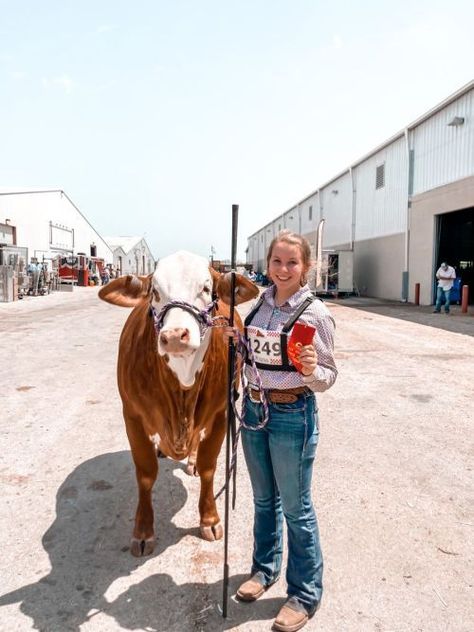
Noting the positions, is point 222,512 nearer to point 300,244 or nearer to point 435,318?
point 300,244

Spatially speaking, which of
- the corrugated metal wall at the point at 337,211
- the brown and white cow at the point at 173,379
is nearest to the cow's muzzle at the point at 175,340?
the brown and white cow at the point at 173,379

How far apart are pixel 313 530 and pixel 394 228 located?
22719 mm

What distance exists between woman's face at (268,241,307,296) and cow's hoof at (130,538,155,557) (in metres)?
1.72

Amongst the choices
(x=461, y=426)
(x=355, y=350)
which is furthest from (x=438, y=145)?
(x=461, y=426)

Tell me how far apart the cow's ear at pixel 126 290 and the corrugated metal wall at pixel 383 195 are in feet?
69.4

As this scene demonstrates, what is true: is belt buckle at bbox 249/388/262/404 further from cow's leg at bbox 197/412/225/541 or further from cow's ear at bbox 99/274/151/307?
cow's ear at bbox 99/274/151/307

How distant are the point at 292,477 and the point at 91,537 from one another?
4.93ft

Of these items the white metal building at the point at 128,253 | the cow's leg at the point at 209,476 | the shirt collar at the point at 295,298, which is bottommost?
the cow's leg at the point at 209,476

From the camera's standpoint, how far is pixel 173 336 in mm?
2242

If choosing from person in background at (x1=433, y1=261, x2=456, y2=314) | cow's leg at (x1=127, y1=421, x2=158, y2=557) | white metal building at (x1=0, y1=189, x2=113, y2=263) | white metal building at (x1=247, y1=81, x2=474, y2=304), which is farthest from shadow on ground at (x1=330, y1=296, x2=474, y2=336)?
white metal building at (x1=0, y1=189, x2=113, y2=263)

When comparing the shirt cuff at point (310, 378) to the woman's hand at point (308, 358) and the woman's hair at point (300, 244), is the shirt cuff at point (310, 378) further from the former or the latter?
the woman's hair at point (300, 244)

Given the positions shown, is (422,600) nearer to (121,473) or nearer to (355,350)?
(121,473)

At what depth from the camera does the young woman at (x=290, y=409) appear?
2.19m

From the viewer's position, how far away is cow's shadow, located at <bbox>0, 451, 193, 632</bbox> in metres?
2.38
